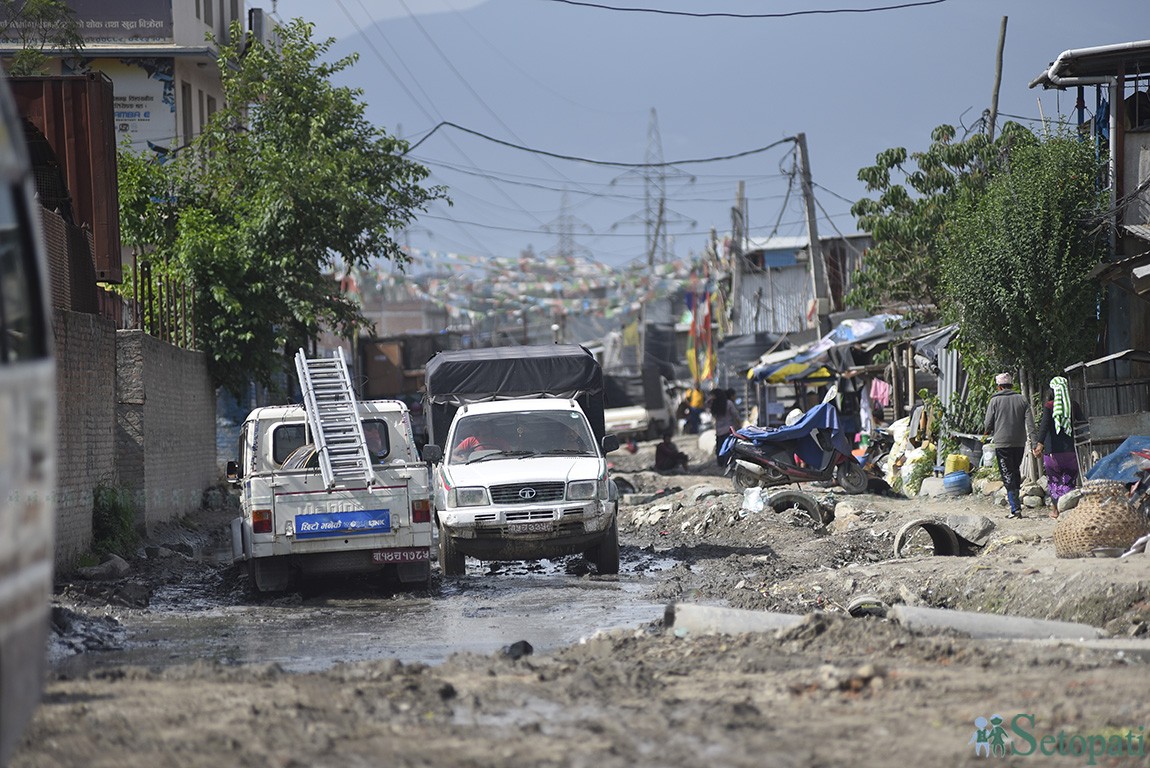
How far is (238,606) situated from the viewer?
12477mm

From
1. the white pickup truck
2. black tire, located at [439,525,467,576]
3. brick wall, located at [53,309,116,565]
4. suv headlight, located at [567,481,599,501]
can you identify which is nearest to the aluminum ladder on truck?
the white pickup truck

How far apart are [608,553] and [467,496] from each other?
1698mm

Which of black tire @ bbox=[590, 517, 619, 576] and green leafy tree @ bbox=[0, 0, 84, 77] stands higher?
green leafy tree @ bbox=[0, 0, 84, 77]

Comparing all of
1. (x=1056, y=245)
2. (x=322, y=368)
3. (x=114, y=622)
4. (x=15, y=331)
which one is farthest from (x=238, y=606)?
(x=1056, y=245)

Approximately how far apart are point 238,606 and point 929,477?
39.9ft

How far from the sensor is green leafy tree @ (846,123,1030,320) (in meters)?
23.7

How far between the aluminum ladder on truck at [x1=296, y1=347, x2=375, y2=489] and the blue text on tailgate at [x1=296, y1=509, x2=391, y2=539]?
0.30 metres

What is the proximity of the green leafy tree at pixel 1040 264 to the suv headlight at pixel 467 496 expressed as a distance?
26.6 ft

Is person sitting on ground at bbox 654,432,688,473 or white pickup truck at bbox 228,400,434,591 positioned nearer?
white pickup truck at bbox 228,400,434,591

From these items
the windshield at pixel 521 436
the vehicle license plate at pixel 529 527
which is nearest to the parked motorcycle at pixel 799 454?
the windshield at pixel 521 436

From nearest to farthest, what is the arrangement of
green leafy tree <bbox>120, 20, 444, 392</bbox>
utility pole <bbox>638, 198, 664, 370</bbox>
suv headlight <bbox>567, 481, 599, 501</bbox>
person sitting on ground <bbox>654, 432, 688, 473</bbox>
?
1. suv headlight <bbox>567, 481, 599, 501</bbox>
2. green leafy tree <bbox>120, 20, 444, 392</bbox>
3. person sitting on ground <bbox>654, 432, 688, 473</bbox>
4. utility pole <bbox>638, 198, 664, 370</bbox>

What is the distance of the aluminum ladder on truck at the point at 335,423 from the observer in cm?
1266

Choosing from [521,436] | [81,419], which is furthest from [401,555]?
[81,419]

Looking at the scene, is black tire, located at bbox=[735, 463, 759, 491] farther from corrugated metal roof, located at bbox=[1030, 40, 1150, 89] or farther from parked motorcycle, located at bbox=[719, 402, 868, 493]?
corrugated metal roof, located at bbox=[1030, 40, 1150, 89]
